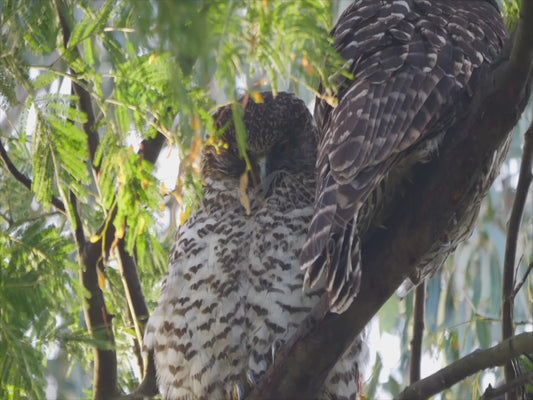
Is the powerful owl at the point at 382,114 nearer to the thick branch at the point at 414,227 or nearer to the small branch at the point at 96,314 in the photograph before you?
the thick branch at the point at 414,227

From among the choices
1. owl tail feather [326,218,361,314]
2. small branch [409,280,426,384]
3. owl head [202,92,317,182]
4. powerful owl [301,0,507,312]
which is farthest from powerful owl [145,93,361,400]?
owl tail feather [326,218,361,314]

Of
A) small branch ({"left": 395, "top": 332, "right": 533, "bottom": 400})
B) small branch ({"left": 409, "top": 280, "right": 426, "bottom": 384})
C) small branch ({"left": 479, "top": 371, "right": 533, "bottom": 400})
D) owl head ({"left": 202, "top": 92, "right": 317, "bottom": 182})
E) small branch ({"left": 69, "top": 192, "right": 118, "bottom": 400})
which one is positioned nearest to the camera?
small branch ({"left": 395, "top": 332, "right": 533, "bottom": 400})

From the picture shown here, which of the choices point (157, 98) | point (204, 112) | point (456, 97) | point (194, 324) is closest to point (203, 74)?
point (204, 112)

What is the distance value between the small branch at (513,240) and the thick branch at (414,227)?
1.08 feet

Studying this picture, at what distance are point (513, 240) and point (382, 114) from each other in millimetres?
661

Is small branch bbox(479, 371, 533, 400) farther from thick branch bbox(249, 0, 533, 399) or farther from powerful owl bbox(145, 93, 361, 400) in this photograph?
powerful owl bbox(145, 93, 361, 400)


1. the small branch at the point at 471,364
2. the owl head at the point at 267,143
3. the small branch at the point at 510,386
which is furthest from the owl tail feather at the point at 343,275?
the owl head at the point at 267,143

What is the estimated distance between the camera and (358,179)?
2686 mm

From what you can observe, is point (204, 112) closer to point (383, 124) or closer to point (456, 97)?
point (383, 124)

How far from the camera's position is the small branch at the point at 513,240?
119 inches

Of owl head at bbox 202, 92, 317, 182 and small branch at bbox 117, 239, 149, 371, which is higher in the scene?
owl head at bbox 202, 92, 317, 182

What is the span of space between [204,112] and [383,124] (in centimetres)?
56

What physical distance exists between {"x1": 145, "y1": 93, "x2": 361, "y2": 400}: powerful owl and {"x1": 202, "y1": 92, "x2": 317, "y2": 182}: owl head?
0.09m

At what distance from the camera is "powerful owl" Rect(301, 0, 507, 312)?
2646 millimetres
